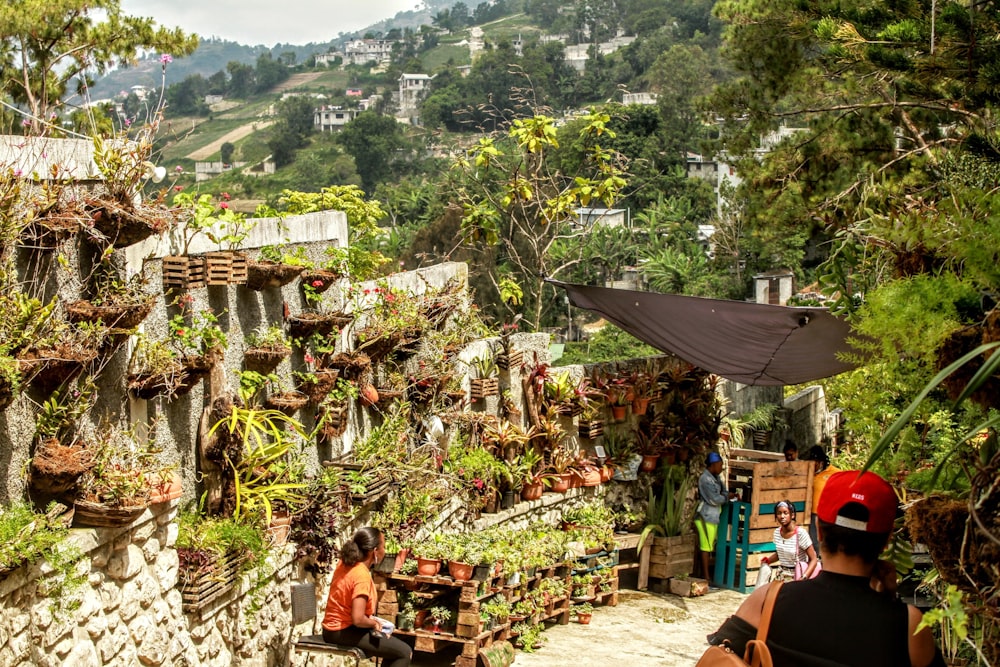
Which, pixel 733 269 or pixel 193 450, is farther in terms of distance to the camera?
pixel 733 269

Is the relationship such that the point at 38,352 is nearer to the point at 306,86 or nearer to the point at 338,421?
the point at 338,421

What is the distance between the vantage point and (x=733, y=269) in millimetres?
45469

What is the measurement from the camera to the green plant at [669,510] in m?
10.2

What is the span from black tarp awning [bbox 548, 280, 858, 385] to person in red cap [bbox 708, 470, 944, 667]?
3986 mm

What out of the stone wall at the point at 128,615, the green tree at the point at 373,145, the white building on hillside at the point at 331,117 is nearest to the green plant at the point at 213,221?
the stone wall at the point at 128,615

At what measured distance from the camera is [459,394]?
9328 millimetres

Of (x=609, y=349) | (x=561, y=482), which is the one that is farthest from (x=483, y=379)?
(x=609, y=349)

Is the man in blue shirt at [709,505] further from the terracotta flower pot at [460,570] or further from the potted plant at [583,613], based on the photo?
the terracotta flower pot at [460,570]

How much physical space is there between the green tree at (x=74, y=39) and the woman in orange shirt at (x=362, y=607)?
11206 mm

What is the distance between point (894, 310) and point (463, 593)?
4734 mm

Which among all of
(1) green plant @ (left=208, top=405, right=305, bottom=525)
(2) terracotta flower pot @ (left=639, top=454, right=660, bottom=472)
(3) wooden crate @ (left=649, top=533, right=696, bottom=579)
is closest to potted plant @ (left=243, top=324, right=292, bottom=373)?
(1) green plant @ (left=208, top=405, right=305, bottom=525)

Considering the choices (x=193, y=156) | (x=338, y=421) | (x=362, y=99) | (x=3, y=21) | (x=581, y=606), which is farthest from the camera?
(x=362, y=99)

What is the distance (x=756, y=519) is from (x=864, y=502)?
720cm

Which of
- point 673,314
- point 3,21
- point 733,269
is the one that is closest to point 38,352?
point 673,314
